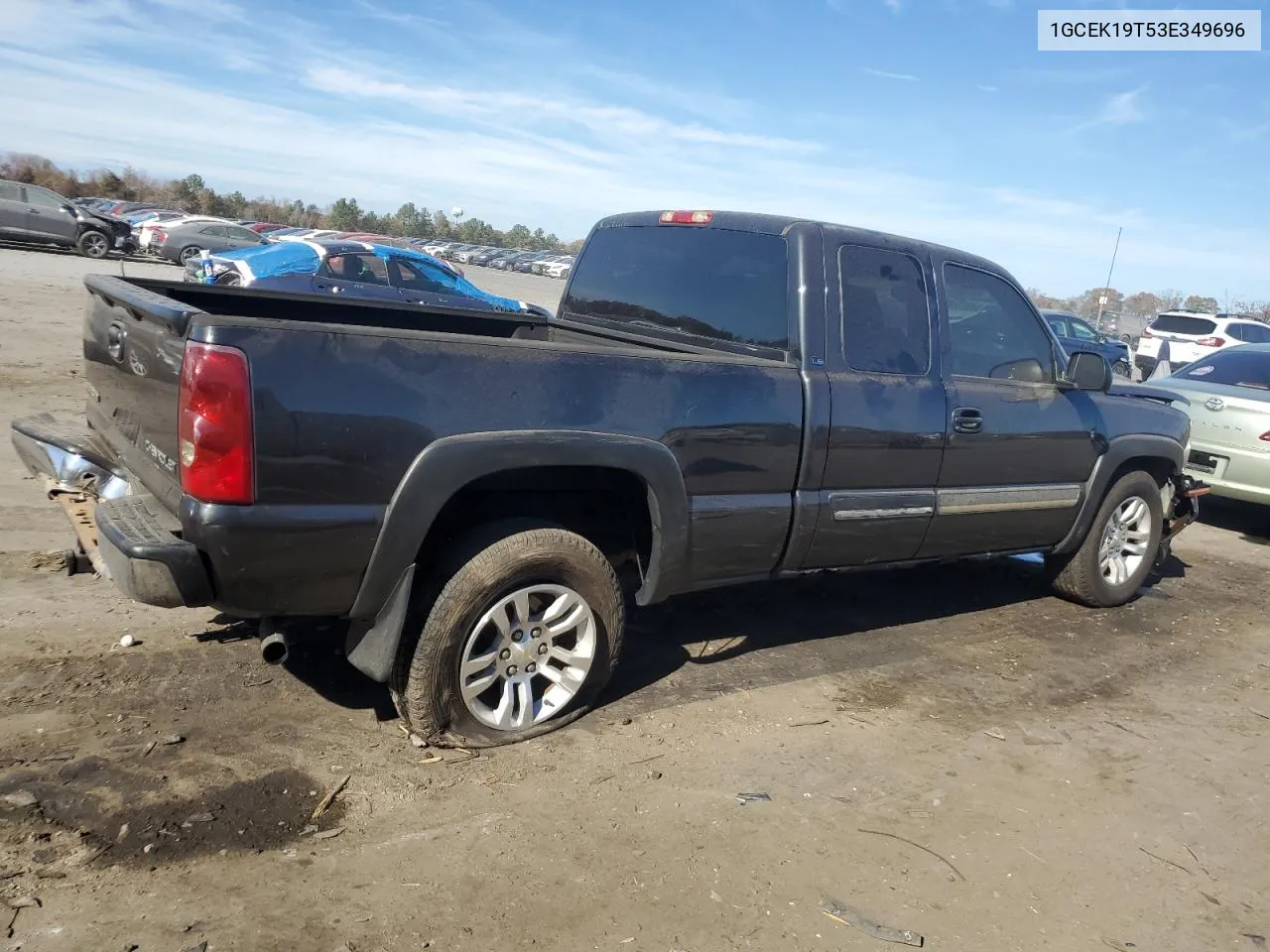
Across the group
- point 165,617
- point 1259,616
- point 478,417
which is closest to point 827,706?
point 478,417

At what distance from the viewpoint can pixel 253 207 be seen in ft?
204

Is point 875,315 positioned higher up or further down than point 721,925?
higher up

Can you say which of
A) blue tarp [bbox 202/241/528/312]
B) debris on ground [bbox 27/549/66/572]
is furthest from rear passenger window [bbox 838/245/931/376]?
blue tarp [bbox 202/241/528/312]

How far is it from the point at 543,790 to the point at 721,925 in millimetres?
846

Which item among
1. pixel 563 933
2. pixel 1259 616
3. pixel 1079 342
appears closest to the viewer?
pixel 563 933

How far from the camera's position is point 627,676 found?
14.5 ft

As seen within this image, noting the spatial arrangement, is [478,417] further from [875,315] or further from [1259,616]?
[1259,616]

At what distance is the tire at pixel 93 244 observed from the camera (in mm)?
25078

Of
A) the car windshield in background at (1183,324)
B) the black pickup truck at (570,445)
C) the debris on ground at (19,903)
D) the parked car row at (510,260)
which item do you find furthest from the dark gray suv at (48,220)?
the parked car row at (510,260)

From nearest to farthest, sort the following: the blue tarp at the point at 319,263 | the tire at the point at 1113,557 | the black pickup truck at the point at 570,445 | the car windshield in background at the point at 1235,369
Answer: the black pickup truck at the point at 570,445
the tire at the point at 1113,557
the car windshield in background at the point at 1235,369
the blue tarp at the point at 319,263

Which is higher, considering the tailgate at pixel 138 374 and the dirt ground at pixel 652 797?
the tailgate at pixel 138 374

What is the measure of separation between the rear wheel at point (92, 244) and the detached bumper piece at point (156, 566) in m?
25.9

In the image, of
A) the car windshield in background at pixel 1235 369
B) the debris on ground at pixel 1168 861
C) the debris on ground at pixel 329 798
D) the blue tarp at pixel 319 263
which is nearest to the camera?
the debris on ground at pixel 329 798

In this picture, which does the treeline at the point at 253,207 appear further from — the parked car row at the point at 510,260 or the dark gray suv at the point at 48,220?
the dark gray suv at the point at 48,220
